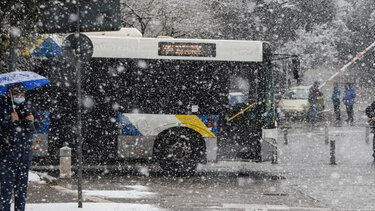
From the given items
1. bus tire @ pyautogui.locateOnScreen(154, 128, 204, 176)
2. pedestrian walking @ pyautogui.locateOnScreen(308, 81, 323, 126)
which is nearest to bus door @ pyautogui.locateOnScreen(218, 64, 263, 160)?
bus tire @ pyautogui.locateOnScreen(154, 128, 204, 176)

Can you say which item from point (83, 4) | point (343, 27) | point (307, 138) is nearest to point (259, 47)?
point (83, 4)

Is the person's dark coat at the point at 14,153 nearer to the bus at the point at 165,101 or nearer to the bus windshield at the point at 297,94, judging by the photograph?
the bus at the point at 165,101

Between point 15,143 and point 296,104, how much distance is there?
28.6m

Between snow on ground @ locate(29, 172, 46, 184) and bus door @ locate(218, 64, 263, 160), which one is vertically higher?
bus door @ locate(218, 64, 263, 160)

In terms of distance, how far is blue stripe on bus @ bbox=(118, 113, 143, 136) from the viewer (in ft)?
47.2

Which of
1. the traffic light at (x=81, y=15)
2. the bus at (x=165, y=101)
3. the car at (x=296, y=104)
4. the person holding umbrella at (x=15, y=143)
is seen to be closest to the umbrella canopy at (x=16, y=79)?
the person holding umbrella at (x=15, y=143)

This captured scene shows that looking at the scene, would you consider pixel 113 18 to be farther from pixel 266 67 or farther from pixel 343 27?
pixel 343 27

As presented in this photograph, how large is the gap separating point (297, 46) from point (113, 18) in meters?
36.4

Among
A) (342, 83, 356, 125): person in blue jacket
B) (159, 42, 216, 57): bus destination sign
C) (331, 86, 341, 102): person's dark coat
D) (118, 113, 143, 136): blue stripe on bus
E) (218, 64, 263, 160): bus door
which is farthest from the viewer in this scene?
(331, 86, 341, 102): person's dark coat

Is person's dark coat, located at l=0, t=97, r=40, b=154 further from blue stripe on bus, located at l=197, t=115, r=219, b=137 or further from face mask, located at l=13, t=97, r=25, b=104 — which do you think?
blue stripe on bus, located at l=197, t=115, r=219, b=137

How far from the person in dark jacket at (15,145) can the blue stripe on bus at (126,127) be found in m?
5.90

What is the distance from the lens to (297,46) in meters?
45.2

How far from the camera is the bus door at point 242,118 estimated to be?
1450cm

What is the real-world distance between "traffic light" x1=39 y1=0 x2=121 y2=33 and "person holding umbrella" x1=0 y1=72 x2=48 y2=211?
1422 millimetres
